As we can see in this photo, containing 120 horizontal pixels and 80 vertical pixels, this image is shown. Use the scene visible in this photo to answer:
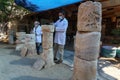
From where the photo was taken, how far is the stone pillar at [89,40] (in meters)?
4.49

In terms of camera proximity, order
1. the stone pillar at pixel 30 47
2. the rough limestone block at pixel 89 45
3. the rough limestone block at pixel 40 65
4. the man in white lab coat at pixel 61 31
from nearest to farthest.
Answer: the rough limestone block at pixel 89 45, the rough limestone block at pixel 40 65, the man in white lab coat at pixel 61 31, the stone pillar at pixel 30 47

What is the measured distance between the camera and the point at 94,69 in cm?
458

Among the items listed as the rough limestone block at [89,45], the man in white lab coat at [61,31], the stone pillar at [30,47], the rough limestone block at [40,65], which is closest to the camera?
the rough limestone block at [89,45]

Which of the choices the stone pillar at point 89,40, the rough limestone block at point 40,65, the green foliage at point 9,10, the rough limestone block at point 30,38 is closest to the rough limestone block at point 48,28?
the rough limestone block at point 40,65

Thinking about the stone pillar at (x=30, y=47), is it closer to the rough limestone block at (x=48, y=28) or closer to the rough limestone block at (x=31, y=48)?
the rough limestone block at (x=31, y=48)

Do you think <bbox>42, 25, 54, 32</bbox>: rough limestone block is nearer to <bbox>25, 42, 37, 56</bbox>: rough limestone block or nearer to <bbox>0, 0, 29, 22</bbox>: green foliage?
<bbox>25, 42, 37, 56</bbox>: rough limestone block

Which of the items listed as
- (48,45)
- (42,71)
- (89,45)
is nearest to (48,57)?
(48,45)

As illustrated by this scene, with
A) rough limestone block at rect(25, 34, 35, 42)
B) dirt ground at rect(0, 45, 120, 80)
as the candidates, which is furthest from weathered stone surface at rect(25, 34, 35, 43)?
dirt ground at rect(0, 45, 120, 80)

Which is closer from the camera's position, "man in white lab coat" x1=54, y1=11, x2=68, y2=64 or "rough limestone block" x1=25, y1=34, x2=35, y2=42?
"man in white lab coat" x1=54, y1=11, x2=68, y2=64

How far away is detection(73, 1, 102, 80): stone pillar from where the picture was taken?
4.49 meters

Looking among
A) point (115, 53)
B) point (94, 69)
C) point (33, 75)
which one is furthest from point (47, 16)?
point (94, 69)

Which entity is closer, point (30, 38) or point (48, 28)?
point (48, 28)

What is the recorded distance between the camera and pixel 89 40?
448 centimetres

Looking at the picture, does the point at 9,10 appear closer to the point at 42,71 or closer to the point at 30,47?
the point at 30,47
